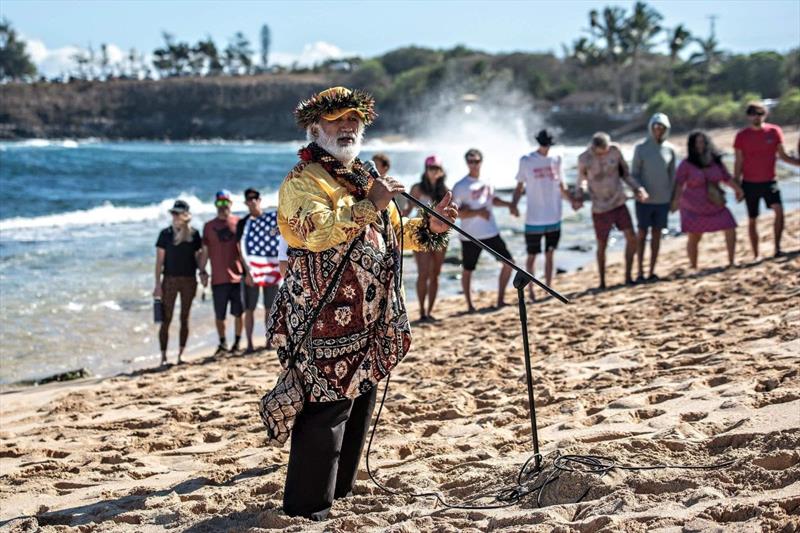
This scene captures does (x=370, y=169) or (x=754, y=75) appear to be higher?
(x=754, y=75)

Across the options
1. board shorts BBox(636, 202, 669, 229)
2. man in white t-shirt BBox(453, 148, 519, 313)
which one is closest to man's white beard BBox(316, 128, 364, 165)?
man in white t-shirt BBox(453, 148, 519, 313)

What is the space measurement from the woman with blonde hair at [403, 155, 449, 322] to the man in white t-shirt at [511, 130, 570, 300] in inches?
34.8

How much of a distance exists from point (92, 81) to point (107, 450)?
14932 centimetres

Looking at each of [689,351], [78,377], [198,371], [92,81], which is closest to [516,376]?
[689,351]

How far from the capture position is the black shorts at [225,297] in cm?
950

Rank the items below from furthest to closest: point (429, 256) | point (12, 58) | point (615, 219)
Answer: point (12, 58) → point (615, 219) → point (429, 256)

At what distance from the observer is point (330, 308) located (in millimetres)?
4312

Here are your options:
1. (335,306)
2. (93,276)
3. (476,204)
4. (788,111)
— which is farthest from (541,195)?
(788,111)

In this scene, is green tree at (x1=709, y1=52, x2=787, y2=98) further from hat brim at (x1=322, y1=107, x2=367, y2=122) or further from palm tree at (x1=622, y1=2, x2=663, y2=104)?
hat brim at (x1=322, y1=107, x2=367, y2=122)

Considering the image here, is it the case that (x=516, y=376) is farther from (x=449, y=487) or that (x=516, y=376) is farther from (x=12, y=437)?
(x=12, y=437)

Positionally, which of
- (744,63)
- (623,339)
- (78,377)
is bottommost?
(78,377)

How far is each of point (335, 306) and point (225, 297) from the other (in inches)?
213

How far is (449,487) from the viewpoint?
4605 mm

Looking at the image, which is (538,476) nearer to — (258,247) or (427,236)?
(427,236)
